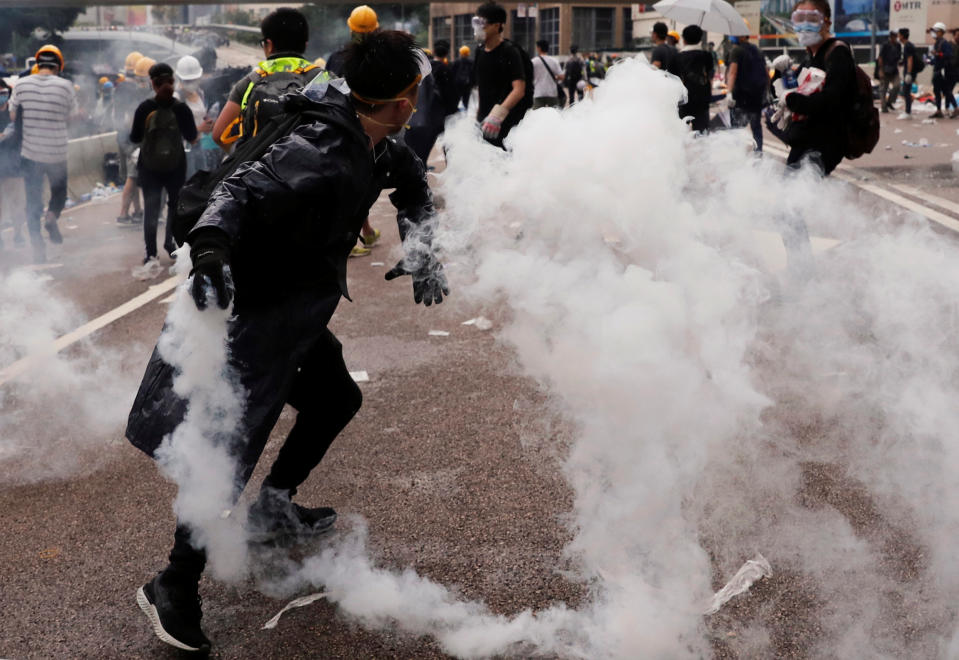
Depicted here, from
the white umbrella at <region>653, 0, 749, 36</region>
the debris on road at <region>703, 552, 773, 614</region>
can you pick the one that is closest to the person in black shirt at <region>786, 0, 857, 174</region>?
the debris on road at <region>703, 552, 773, 614</region>

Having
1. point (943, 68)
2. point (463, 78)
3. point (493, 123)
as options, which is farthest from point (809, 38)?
point (943, 68)

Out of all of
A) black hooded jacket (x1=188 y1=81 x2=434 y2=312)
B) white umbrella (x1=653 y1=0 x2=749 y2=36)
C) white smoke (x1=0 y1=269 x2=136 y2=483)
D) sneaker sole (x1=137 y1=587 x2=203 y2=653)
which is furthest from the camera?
white umbrella (x1=653 y1=0 x2=749 y2=36)

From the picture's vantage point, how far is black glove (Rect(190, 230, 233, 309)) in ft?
8.24

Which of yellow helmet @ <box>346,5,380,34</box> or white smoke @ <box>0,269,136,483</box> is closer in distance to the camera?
white smoke @ <box>0,269,136,483</box>

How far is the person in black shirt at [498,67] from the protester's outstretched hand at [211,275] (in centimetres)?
534

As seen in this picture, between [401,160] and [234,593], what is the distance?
1543 millimetres

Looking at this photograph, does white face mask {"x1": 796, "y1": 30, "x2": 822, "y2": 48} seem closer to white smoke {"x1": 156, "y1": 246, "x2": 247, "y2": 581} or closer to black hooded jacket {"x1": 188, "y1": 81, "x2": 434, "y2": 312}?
black hooded jacket {"x1": 188, "y1": 81, "x2": 434, "y2": 312}

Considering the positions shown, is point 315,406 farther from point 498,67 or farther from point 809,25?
point 498,67

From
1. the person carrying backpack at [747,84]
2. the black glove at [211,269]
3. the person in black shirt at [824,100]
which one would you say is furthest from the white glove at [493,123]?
the person carrying backpack at [747,84]

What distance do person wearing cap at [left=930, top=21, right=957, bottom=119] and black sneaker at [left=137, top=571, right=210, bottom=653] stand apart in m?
20.5

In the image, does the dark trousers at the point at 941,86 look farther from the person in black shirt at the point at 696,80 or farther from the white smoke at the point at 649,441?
the white smoke at the point at 649,441

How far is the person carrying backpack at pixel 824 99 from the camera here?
5938 mm

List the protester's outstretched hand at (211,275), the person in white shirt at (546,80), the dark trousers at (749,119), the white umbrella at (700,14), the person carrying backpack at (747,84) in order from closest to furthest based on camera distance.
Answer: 1. the protester's outstretched hand at (211,275)
2. the white umbrella at (700,14)
3. the person carrying backpack at (747,84)
4. the person in white shirt at (546,80)
5. the dark trousers at (749,119)

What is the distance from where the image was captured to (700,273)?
332cm
